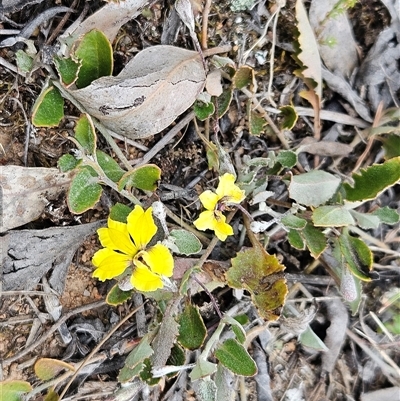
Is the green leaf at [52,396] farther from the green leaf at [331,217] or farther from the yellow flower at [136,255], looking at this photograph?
the green leaf at [331,217]

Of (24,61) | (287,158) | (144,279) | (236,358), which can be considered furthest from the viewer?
(287,158)

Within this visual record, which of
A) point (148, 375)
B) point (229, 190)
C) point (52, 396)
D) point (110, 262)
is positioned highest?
point (229, 190)

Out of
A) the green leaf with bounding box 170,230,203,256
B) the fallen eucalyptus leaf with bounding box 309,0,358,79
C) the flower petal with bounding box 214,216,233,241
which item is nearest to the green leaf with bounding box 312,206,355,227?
the flower petal with bounding box 214,216,233,241

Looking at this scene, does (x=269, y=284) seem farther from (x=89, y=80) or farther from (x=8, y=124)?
(x=8, y=124)

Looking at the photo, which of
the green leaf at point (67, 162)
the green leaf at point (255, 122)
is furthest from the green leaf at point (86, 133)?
the green leaf at point (255, 122)

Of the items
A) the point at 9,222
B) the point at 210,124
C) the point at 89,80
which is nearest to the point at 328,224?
the point at 210,124

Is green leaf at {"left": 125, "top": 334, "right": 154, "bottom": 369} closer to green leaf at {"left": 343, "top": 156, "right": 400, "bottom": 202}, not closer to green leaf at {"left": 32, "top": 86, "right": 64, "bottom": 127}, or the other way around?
green leaf at {"left": 32, "top": 86, "right": 64, "bottom": 127}

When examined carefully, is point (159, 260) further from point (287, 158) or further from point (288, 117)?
point (288, 117)

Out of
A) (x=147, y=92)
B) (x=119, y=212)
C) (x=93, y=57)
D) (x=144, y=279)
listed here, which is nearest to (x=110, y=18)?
(x=93, y=57)
